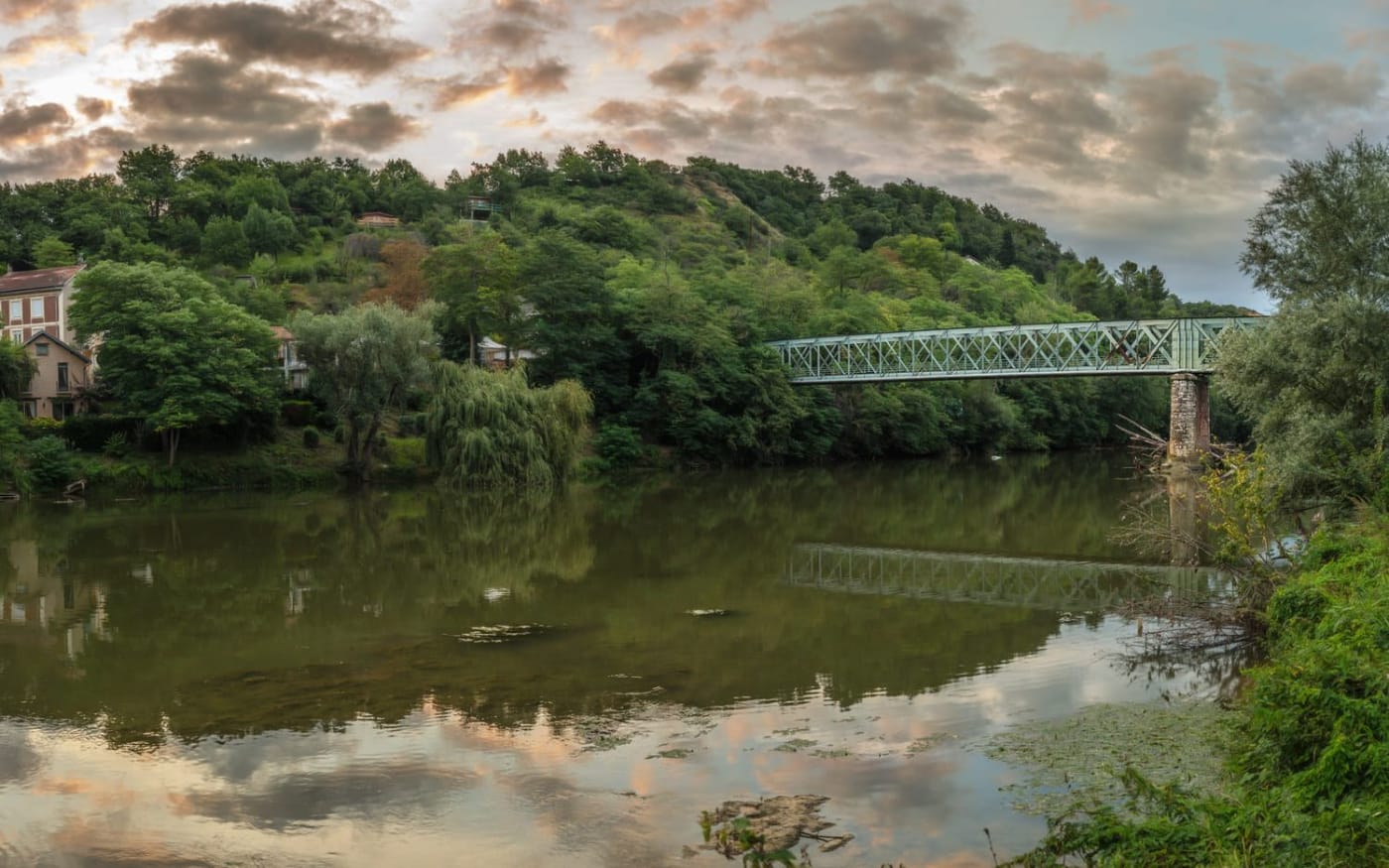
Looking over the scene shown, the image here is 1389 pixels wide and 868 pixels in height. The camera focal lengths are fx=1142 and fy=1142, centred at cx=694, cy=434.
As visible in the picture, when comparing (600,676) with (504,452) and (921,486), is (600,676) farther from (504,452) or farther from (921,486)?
(921,486)

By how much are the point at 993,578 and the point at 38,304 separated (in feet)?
229

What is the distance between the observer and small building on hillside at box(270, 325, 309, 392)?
56719mm

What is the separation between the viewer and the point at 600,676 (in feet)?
55.5

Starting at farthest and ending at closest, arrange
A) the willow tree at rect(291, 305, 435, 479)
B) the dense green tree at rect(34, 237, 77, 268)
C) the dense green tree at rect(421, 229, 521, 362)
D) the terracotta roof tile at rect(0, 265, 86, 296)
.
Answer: the dense green tree at rect(34, 237, 77, 268)
the terracotta roof tile at rect(0, 265, 86, 296)
the dense green tree at rect(421, 229, 521, 362)
the willow tree at rect(291, 305, 435, 479)

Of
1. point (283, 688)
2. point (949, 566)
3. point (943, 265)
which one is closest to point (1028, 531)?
point (949, 566)

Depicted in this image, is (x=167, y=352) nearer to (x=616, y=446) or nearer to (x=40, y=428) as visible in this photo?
(x=40, y=428)

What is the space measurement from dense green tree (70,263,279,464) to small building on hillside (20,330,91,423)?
18.9 feet

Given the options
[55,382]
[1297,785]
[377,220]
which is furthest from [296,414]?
[377,220]

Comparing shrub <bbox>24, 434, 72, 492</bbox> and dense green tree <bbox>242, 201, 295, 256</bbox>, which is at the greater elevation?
dense green tree <bbox>242, 201, 295, 256</bbox>

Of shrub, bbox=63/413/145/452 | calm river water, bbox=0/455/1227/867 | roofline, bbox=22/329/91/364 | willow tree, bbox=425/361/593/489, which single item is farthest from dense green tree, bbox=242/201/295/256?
calm river water, bbox=0/455/1227/867

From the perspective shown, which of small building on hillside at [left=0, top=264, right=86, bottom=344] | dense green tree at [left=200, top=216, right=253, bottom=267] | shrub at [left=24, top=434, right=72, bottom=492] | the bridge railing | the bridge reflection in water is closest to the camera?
the bridge reflection in water

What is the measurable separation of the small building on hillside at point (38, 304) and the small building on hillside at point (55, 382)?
15.6 meters

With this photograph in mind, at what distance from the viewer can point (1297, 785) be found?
31.4ft

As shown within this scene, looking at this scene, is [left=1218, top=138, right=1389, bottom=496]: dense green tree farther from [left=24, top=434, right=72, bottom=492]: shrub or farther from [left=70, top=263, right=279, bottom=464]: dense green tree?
[left=24, top=434, right=72, bottom=492]: shrub
